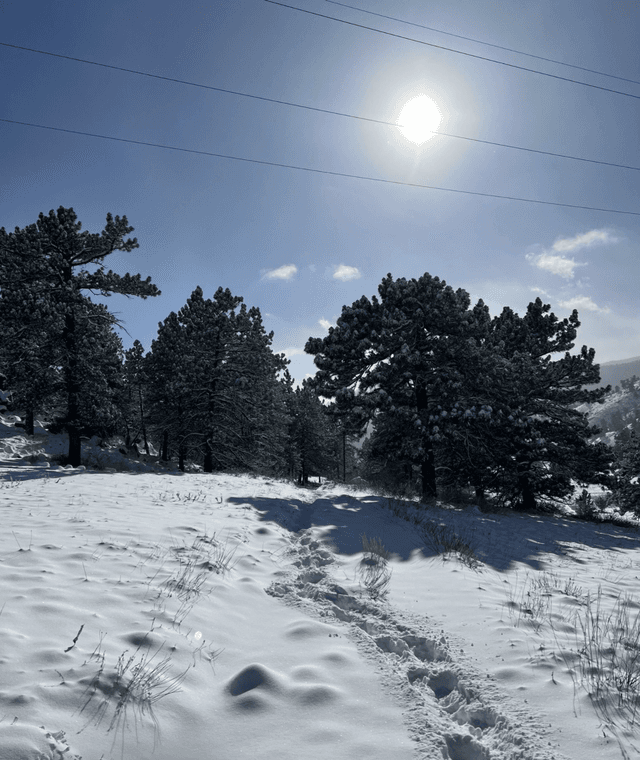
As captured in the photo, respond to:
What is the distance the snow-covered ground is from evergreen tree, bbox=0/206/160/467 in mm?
12268

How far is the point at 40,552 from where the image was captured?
16.6ft

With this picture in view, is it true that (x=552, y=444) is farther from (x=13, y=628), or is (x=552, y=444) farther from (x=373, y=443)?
(x=13, y=628)

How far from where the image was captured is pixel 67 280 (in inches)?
734

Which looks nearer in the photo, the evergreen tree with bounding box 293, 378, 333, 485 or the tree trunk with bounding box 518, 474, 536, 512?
the tree trunk with bounding box 518, 474, 536, 512

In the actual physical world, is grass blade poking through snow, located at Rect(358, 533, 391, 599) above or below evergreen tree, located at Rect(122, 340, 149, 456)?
below

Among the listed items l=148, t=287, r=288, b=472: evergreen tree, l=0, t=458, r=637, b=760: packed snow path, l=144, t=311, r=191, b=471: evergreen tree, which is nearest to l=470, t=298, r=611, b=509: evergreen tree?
l=0, t=458, r=637, b=760: packed snow path

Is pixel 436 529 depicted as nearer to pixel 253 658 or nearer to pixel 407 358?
pixel 407 358

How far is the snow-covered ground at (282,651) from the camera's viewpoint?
2.46 metres

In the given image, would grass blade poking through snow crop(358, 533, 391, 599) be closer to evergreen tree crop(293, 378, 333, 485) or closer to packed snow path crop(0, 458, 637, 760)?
packed snow path crop(0, 458, 637, 760)

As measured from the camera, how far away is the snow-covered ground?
246 centimetres

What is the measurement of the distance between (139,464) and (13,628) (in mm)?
29502

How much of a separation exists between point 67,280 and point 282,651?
20.0 metres

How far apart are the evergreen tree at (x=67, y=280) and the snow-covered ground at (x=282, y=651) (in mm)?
12268

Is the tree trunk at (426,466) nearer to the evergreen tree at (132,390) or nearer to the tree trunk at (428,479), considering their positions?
the tree trunk at (428,479)
